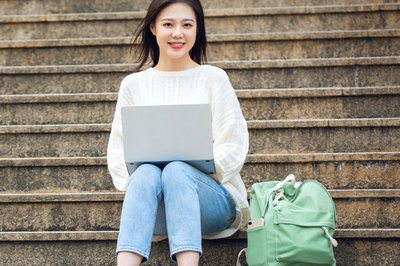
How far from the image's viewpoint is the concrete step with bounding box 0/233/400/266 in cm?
237

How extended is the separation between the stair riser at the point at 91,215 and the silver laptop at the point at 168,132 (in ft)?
2.15

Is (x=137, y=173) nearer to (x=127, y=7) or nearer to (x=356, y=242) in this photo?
(x=356, y=242)

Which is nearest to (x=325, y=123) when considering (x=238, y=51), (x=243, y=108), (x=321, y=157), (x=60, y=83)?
(x=321, y=157)

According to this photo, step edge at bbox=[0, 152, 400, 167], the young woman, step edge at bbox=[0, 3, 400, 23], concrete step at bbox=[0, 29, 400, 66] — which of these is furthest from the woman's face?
step edge at bbox=[0, 3, 400, 23]

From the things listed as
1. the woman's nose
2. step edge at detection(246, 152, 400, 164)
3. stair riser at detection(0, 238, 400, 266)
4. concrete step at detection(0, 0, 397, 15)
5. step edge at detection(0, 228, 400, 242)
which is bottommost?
stair riser at detection(0, 238, 400, 266)

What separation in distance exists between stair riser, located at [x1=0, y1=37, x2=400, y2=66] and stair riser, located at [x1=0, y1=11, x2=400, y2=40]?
24 cm

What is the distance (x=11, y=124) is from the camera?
10.4ft

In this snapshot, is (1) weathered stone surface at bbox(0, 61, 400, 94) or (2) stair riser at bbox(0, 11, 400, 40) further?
(2) stair riser at bbox(0, 11, 400, 40)

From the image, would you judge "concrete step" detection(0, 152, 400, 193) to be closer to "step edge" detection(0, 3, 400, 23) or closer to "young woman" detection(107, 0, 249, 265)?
"young woman" detection(107, 0, 249, 265)

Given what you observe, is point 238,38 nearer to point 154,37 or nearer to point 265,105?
point 265,105

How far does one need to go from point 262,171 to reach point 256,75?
2.45 ft

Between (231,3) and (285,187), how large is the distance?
203 cm

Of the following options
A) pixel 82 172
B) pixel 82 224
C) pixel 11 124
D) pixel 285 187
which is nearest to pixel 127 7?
pixel 11 124

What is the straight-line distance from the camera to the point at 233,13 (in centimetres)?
373
